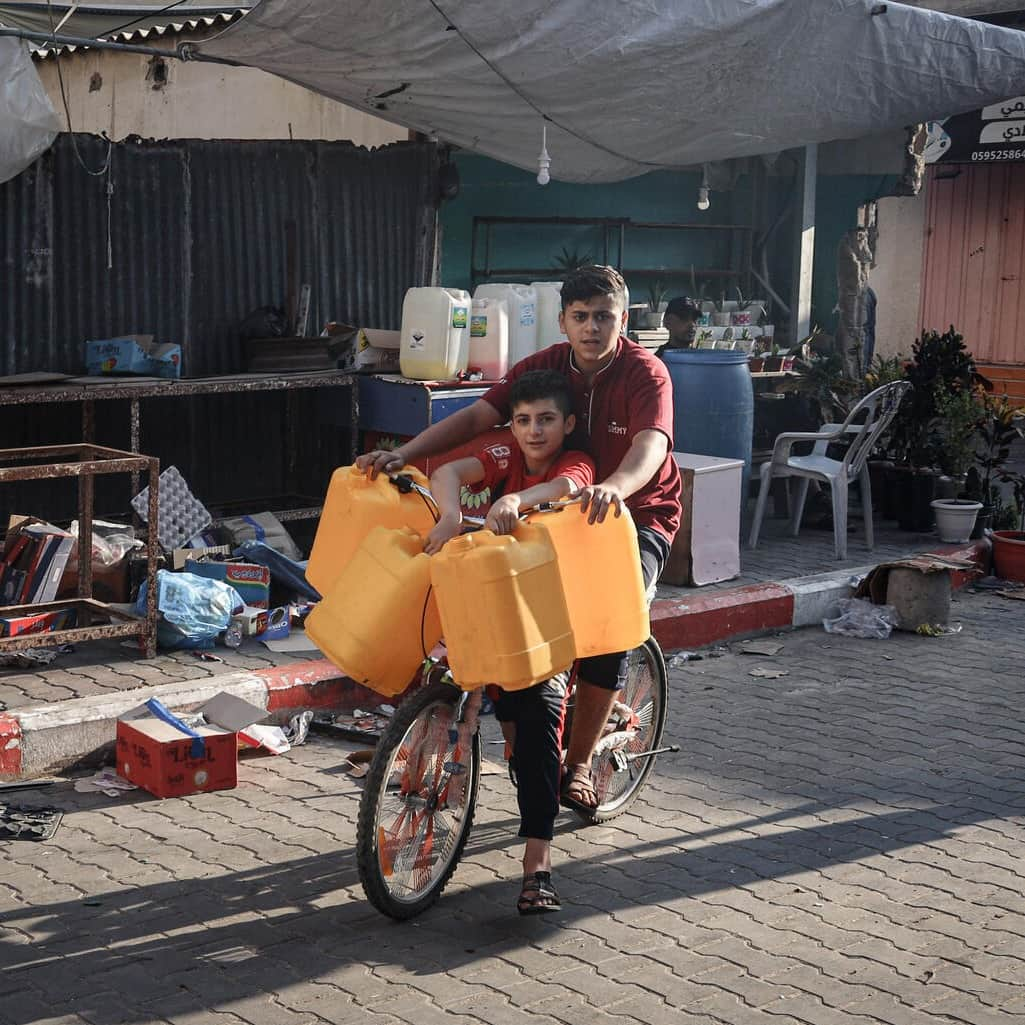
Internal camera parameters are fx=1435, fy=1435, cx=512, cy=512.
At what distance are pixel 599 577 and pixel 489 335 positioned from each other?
14.0ft

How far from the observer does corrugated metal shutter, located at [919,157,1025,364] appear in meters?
18.3

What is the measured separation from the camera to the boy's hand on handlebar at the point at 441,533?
13.8 feet

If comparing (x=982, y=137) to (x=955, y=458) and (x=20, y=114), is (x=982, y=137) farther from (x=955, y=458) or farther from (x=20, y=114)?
(x=20, y=114)

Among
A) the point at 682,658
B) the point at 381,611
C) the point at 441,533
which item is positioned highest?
the point at 441,533

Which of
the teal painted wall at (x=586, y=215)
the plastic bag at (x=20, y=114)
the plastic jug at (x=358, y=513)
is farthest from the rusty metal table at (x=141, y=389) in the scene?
the plastic jug at (x=358, y=513)

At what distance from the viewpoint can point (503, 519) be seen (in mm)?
3930

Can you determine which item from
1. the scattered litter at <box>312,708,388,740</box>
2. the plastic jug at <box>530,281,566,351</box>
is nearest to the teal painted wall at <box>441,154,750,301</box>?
the plastic jug at <box>530,281,566,351</box>

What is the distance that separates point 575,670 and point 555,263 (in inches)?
240

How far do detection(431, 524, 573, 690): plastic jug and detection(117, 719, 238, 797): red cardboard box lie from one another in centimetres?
168

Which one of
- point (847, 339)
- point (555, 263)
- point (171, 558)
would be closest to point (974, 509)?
point (847, 339)

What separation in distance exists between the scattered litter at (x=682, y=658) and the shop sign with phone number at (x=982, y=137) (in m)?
11.5

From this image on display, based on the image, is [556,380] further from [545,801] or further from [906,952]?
[906,952]

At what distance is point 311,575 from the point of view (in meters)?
4.60

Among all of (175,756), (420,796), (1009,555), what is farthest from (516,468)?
(1009,555)
